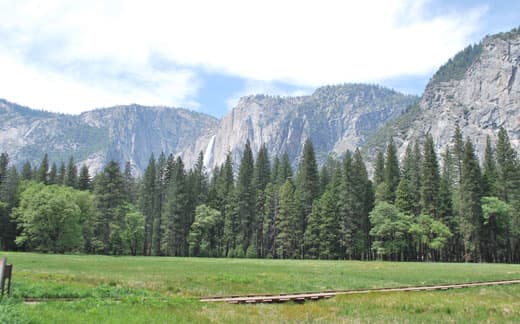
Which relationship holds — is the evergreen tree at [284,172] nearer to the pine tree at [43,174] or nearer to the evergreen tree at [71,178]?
the evergreen tree at [71,178]

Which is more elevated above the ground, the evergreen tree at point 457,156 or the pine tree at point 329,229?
the evergreen tree at point 457,156

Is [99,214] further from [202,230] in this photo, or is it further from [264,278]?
[264,278]

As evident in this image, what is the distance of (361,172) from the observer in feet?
296

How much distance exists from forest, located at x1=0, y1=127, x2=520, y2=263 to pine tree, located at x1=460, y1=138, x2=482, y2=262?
18cm

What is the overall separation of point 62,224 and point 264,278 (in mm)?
57137

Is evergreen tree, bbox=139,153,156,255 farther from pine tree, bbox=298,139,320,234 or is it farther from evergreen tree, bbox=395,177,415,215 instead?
evergreen tree, bbox=395,177,415,215

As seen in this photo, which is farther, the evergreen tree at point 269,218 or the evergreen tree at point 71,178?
the evergreen tree at point 71,178

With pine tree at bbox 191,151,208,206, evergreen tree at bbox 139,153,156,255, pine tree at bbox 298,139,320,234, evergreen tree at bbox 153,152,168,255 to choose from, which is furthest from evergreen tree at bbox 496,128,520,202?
evergreen tree at bbox 139,153,156,255

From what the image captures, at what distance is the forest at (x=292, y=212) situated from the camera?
246 feet

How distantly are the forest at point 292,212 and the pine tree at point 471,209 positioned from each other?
180mm

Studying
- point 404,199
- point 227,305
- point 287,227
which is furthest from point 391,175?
point 227,305

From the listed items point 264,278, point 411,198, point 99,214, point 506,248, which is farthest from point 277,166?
point 264,278

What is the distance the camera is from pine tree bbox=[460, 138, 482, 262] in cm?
7425

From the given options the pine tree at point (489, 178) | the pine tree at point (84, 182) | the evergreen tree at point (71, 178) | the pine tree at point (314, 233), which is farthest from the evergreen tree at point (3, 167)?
the pine tree at point (489, 178)
